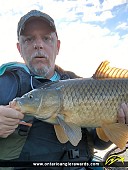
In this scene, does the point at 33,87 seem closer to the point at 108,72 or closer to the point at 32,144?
the point at 32,144

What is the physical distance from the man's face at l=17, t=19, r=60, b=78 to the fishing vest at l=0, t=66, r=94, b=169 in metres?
0.20

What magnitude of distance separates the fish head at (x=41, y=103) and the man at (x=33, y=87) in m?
0.14

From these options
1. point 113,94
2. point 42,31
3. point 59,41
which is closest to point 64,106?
point 113,94

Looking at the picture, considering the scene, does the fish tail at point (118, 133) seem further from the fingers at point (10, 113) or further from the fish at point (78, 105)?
the fingers at point (10, 113)

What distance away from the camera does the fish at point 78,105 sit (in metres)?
1.98

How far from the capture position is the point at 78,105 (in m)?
2.00

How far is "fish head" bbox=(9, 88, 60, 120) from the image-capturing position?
198cm

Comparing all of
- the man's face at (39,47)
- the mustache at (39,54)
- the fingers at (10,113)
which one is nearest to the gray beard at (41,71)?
the man's face at (39,47)

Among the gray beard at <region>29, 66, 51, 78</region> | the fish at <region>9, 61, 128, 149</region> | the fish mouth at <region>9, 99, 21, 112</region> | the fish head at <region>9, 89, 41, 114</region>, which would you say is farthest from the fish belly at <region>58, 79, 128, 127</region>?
the gray beard at <region>29, 66, 51, 78</region>

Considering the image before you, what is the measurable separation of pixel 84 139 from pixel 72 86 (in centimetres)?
63

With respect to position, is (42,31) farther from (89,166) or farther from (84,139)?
(89,166)

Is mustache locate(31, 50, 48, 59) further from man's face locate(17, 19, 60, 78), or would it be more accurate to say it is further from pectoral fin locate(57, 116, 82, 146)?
pectoral fin locate(57, 116, 82, 146)

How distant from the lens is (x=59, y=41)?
302 cm

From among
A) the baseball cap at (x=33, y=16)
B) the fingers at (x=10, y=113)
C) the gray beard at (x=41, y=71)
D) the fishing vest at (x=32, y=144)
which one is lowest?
the fishing vest at (x=32, y=144)
